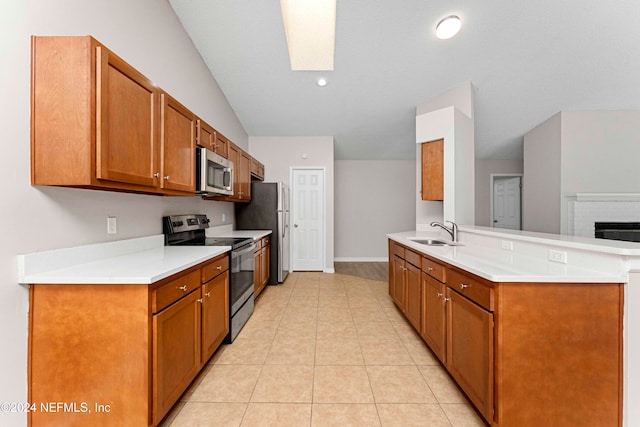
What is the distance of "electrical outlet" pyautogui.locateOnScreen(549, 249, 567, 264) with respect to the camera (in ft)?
5.50

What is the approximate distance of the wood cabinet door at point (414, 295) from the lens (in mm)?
2592

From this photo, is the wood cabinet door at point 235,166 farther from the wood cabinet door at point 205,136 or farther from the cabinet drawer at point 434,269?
the cabinet drawer at point 434,269

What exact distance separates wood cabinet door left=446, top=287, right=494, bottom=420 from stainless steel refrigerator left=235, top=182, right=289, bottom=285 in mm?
3091

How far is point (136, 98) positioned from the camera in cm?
178

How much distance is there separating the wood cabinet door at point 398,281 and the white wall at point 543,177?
3.26 m

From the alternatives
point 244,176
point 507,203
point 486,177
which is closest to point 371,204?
point 486,177

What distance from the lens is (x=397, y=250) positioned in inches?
132

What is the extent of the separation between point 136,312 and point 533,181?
6.28 meters

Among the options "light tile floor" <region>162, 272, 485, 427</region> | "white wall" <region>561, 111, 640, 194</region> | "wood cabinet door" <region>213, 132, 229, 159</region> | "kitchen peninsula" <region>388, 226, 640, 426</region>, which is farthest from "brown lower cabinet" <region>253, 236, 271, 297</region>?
"white wall" <region>561, 111, 640, 194</region>

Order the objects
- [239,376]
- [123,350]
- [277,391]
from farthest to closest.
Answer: [239,376], [277,391], [123,350]

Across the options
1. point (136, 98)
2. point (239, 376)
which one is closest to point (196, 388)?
point (239, 376)

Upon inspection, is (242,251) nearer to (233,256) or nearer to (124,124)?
(233,256)

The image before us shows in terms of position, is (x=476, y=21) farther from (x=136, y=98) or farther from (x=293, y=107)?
(x=136, y=98)

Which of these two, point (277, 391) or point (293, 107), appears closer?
point (277, 391)
